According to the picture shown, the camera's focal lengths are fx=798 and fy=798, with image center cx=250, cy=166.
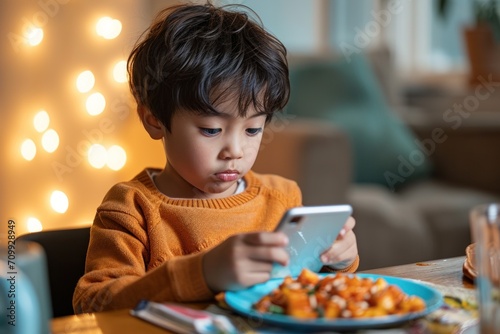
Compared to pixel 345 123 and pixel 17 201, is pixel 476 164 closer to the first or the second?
pixel 345 123

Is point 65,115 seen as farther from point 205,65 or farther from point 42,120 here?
point 205,65

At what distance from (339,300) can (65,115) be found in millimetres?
1409

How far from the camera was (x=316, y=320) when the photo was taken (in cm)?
74

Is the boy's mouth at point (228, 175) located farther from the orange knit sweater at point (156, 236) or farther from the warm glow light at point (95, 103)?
the warm glow light at point (95, 103)

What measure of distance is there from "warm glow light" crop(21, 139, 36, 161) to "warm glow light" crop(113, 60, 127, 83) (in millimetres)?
273

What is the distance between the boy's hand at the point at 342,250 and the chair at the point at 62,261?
377mm

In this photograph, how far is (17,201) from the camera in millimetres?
2027

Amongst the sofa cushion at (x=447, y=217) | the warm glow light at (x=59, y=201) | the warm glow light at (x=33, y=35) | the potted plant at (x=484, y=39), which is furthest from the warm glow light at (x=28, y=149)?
the potted plant at (x=484, y=39)

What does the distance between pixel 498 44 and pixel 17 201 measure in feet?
7.70

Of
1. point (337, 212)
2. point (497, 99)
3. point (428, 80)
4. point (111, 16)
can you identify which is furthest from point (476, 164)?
point (337, 212)

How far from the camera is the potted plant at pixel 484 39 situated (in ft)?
11.5

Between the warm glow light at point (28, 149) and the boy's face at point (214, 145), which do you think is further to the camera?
the warm glow light at point (28, 149)

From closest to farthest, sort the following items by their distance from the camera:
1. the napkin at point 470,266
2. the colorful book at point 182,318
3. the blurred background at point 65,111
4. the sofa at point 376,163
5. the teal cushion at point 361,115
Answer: the colorful book at point 182,318, the napkin at point 470,266, the blurred background at point 65,111, the sofa at point 376,163, the teal cushion at point 361,115

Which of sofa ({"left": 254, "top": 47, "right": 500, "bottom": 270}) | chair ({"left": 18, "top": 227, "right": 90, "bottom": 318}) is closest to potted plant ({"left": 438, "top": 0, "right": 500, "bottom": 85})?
sofa ({"left": 254, "top": 47, "right": 500, "bottom": 270})
